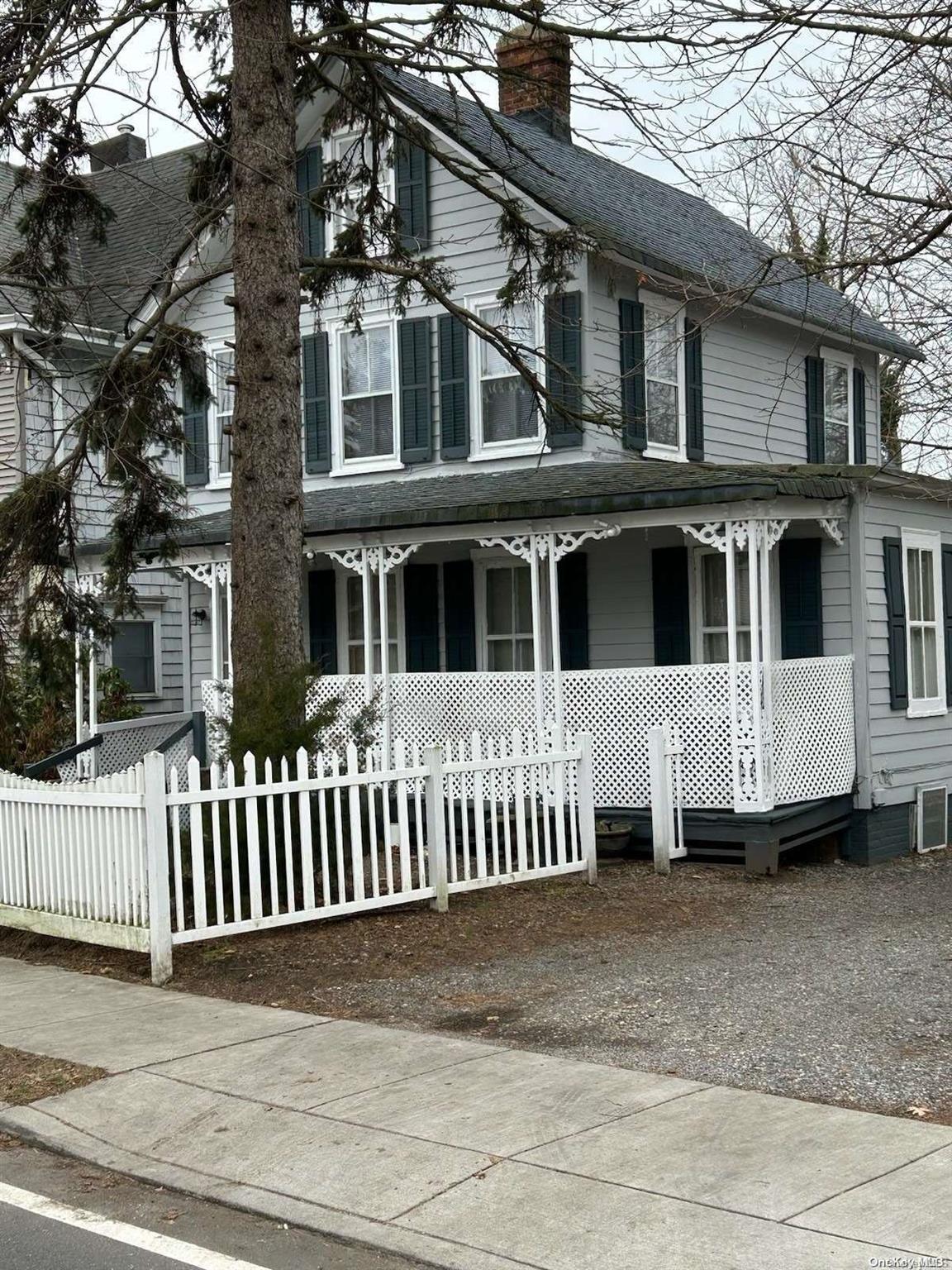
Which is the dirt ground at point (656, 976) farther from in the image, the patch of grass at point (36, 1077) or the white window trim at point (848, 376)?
→ the white window trim at point (848, 376)

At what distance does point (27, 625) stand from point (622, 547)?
691 cm

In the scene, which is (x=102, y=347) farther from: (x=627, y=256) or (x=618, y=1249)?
(x=618, y=1249)

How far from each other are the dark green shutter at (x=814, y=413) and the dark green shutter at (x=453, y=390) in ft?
17.9

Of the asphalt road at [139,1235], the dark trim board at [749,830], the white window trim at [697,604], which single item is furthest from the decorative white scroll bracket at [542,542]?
the asphalt road at [139,1235]

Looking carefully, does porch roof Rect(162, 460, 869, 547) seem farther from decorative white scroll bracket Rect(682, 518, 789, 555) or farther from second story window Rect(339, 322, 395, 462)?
second story window Rect(339, 322, 395, 462)

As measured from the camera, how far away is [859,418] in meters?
21.6

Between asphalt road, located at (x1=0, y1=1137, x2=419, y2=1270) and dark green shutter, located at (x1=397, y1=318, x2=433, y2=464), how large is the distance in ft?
42.3

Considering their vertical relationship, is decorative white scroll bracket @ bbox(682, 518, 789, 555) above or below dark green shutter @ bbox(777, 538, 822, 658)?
above

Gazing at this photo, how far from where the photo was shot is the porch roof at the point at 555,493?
13.7 m

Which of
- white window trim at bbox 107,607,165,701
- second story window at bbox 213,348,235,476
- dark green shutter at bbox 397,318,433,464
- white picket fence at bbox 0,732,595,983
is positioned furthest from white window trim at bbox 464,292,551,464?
white window trim at bbox 107,607,165,701

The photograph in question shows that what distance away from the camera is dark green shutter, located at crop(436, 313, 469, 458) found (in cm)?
1755

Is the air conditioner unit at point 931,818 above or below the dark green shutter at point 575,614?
below

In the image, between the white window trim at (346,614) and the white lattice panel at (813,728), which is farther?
the white window trim at (346,614)

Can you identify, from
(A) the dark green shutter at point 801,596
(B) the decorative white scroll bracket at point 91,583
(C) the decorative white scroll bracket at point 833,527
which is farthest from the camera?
(B) the decorative white scroll bracket at point 91,583
